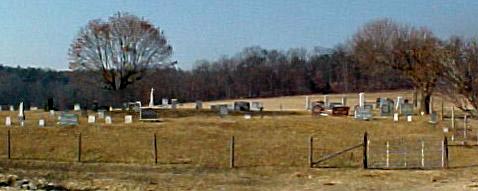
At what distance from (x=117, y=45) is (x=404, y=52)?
2684 centimetres

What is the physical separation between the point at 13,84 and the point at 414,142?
95517 millimetres

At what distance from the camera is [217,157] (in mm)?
32062

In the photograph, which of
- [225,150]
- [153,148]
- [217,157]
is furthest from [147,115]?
[217,157]

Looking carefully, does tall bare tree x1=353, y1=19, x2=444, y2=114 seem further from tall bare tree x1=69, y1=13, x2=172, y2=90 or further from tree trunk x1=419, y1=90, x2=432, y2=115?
tall bare tree x1=69, y1=13, x2=172, y2=90

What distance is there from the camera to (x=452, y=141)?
4000cm

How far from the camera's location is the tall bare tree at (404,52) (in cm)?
6394

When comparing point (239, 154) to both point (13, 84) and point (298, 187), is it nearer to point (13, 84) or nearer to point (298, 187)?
point (298, 187)

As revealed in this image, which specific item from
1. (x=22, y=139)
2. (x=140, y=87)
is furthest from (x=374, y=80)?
(x=22, y=139)

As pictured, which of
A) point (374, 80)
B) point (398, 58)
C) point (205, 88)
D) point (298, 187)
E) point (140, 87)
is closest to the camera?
point (298, 187)

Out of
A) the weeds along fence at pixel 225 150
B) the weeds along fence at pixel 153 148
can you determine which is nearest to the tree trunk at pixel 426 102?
the weeds along fence at pixel 225 150

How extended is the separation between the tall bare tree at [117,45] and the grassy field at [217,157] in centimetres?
2418

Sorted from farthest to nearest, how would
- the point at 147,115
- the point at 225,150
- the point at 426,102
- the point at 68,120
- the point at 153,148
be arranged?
the point at 426,102
the point at 147,115
the point at 68,120
the point at 225,150
the point at 153,148

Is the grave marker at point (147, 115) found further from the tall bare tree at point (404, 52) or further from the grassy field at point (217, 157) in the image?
the tall bare tree at point (404, 52)

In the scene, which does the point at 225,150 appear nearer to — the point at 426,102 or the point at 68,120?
the point at 68,120
